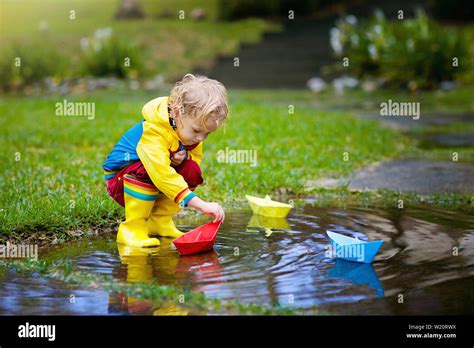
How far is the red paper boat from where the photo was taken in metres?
4.95

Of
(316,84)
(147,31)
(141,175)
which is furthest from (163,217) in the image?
(147,31)

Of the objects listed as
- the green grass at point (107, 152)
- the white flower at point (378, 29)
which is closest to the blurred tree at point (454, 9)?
the white flower at point (378, 29)

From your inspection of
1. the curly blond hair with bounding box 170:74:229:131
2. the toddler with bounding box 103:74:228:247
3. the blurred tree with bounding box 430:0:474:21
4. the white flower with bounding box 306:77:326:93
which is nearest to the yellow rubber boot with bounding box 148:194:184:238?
the toddler with bounding box 103:74:228:247

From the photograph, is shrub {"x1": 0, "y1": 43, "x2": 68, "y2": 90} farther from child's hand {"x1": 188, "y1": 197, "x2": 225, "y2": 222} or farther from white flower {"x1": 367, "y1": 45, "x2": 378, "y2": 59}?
child's hand {"x1": 188, "y1": 197, "x2": 225, "y2": 222}

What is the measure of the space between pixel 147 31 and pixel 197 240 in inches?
699

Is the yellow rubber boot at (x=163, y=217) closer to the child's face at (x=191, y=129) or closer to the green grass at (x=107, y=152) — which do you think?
the green grass at (x=107, y=152)

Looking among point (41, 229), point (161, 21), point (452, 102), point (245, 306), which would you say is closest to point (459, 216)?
point (245, 306)

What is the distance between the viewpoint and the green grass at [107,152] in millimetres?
5828

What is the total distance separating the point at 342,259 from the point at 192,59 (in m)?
15.4

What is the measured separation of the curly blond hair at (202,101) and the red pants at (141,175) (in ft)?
1.36

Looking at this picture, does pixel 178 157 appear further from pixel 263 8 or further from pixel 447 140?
pixel 263 8

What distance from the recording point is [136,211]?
5.29 meters

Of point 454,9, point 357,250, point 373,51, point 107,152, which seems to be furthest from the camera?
point 454,9

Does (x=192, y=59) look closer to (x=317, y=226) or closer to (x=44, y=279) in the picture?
(x=317, y=226)
